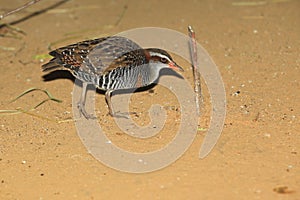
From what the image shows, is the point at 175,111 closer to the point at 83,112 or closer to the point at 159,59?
the point at 159,59

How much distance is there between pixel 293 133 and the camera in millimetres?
5105

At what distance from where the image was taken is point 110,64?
5648mm

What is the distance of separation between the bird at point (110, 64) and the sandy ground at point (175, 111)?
27 cm

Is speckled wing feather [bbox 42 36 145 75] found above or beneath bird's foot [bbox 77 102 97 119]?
above

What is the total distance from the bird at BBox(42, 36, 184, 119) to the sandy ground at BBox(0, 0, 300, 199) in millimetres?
274

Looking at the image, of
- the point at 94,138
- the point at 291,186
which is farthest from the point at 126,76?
the point at 291,186

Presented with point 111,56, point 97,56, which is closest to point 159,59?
point 111,56

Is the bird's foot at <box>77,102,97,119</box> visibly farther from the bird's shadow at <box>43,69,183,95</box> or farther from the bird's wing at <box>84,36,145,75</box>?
the bird's shadow at <box>43,69,183,95</box>

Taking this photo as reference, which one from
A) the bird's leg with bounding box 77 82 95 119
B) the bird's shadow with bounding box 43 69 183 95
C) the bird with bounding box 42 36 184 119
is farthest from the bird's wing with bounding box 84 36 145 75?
the bird's shadow with bounding box 43 69 183 95

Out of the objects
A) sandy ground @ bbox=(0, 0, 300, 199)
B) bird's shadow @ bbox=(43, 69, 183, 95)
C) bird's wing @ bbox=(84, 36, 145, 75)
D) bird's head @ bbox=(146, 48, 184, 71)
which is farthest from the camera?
bird's shadow @ bbox=(43, 69, 183, 95)

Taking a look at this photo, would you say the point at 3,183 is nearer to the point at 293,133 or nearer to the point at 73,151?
the point at 73,151

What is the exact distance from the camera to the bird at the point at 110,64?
5.65m

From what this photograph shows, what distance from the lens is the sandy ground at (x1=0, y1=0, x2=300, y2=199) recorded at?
14.7ft

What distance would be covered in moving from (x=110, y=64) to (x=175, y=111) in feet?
2.52
